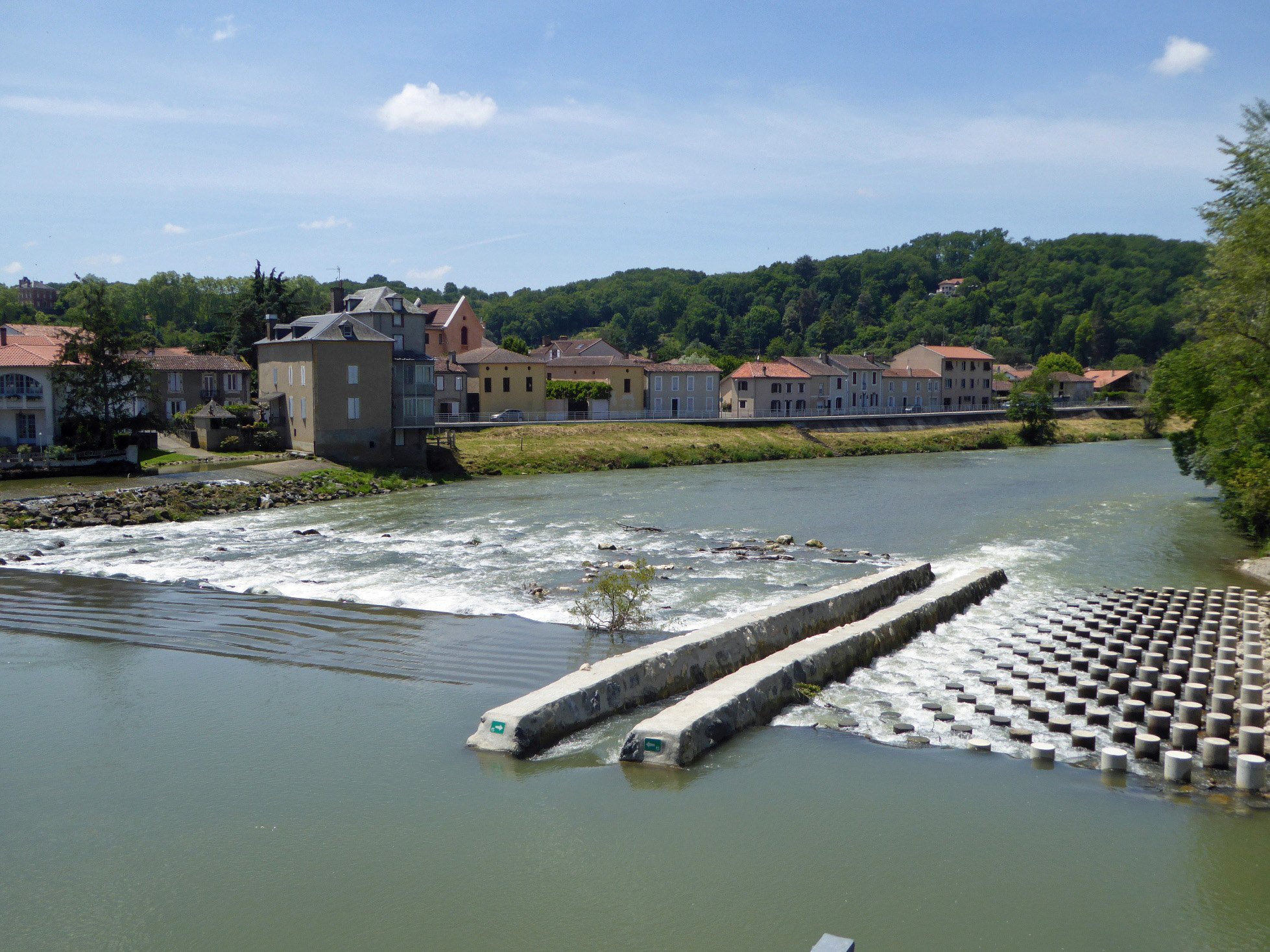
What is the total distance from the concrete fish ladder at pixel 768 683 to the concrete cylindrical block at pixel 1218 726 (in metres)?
4.71

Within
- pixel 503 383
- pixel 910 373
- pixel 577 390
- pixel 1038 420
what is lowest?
pixel 1038 420

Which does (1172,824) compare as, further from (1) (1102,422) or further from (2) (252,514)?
(1) (1102,422)

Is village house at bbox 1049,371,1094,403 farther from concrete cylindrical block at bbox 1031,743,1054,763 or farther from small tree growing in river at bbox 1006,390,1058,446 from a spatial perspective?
concrete cylindrical block at bbox 1031,743,1054,763

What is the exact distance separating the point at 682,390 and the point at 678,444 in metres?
21.6

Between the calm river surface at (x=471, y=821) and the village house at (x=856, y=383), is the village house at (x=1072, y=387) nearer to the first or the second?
the village house at (x=856, y=383)

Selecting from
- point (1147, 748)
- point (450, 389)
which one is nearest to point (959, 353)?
point (450, 389)

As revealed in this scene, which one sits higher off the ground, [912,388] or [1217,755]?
[912,388]

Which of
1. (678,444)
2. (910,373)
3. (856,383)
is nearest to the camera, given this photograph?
(678,444)

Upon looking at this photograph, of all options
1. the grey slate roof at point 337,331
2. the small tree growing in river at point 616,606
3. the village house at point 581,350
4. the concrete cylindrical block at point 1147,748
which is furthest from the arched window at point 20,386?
the concrete cylindrical block at point 1147,748

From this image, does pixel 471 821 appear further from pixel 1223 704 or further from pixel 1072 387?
pixel 1072 387

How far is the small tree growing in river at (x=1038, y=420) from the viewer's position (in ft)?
275

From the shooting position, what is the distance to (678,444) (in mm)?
64062

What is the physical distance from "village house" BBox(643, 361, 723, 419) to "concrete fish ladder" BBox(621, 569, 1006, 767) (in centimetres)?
6459

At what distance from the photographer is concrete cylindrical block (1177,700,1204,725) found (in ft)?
37.4
